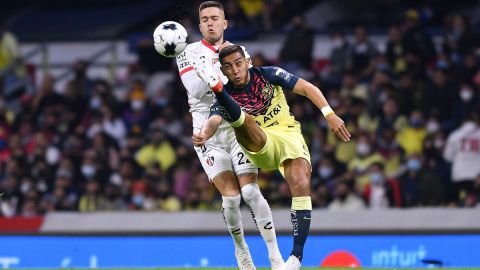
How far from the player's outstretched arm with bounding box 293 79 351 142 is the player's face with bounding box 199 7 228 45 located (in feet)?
3.61

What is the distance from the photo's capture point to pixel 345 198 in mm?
18594

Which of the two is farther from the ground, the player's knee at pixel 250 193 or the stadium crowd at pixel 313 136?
the stadium crowd at pixel 313 136

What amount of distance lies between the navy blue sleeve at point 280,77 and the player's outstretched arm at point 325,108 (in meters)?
0.06

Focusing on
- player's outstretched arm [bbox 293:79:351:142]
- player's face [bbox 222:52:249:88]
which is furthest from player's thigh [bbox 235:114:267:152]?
player's outstretched arm [bbox 293:79:351:142]

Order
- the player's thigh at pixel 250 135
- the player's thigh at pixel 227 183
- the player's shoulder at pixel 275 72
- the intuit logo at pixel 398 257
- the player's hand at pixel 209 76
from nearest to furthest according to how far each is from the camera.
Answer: the player's hand at pixel 209 76
the player's thigh at pixel 250 135
the player's shoulder at pixel 275 72
the player's thigh at pixel 227 183
the intuit logo at pixel 398 257

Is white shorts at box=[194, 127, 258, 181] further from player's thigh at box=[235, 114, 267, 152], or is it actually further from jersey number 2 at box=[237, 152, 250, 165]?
player's thigh at box=[235, 114, 267, 152]

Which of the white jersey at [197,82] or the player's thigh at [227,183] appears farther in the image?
the white jersey at [197,82]

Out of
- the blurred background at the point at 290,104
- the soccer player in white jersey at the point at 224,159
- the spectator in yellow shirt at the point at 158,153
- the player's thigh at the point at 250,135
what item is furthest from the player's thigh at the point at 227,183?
the spectator in yellow shirt at the point at 158,153

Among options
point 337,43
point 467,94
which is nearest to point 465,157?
point 467,94

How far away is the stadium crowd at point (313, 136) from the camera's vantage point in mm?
18547

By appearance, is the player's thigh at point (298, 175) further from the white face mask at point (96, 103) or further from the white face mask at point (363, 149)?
the white face mask at point (96, 103)

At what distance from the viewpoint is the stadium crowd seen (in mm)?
18547

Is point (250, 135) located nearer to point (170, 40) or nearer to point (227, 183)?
point (227, 183)

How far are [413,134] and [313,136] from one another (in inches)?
66.7
